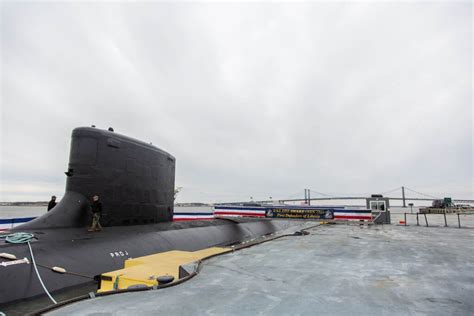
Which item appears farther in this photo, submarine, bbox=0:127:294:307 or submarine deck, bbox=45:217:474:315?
submarine, bbox=0:127:294:307

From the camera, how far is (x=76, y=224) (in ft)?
31.6

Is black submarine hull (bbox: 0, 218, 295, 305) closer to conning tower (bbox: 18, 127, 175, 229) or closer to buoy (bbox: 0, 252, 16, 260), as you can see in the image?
buoy (bbox: 0, 252, 16, 260)

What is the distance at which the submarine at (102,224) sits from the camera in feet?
21.9

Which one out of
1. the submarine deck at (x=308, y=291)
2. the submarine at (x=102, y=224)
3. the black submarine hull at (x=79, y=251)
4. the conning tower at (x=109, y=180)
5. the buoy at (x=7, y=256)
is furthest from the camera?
the conning tower at (x=109, y=180)

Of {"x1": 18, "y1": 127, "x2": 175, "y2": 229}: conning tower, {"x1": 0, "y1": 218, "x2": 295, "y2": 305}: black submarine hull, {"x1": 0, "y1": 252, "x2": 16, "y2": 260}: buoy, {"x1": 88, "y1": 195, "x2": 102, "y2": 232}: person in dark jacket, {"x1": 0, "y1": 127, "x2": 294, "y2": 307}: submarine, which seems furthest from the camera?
{"x1": 18, "y1": 127, "x2": 175, "y2": 229}: conning tower

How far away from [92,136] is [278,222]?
19.3m

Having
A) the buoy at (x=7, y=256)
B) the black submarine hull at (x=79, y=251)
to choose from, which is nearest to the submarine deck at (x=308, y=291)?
the black submarine hull at (x=79, y=251)

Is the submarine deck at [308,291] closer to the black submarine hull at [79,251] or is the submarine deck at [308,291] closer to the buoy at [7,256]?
the black submarine hull at [79,251]

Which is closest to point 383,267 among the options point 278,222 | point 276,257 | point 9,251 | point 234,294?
point 276,257

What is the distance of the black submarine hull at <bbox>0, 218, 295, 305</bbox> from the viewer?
621cm

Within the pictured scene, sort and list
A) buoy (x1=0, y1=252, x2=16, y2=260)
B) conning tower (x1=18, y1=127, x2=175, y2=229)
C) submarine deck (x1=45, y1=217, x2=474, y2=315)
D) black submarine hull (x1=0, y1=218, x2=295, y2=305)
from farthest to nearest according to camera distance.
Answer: conning tower (x1=18, y1=127, x2=175, y2=229) < buoy (x1=0, y1=252, x2=16, y2=260) < black submarine hull (x1=0, y1=218, x2=295, y2=305) < submarine deck (x1=45, y1=217, x2=474, y2=315)

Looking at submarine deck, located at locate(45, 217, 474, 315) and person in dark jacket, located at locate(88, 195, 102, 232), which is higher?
person in dark jacket, located at locate(88, 195, 102, 232)

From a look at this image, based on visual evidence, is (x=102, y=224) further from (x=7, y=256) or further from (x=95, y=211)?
(x=7, y=256)

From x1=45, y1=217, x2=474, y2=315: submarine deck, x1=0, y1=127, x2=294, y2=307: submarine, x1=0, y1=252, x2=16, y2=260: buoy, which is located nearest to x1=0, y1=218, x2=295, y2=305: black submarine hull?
x1=0, y1=127, x2=294, y2=307: submarine
